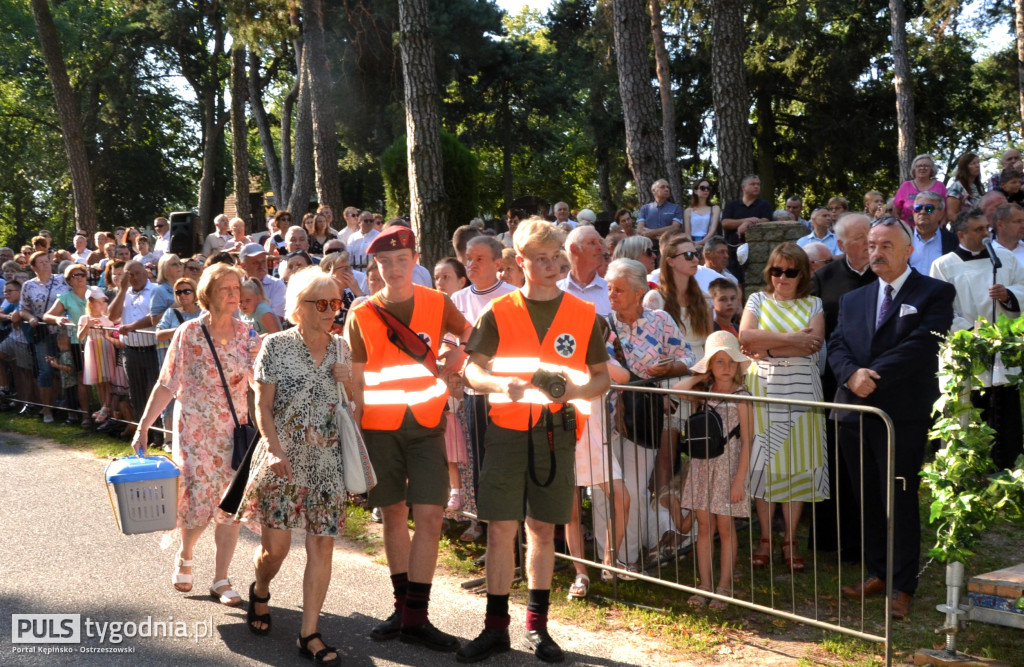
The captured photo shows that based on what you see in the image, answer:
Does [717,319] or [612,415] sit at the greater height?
[717,319]

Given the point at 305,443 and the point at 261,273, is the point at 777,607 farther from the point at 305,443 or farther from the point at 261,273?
the point at 261,273

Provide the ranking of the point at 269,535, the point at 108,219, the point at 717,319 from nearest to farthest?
1. the point at 269,535
2. the point at 717,319
3. the point at 108,219

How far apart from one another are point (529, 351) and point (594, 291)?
213 cm

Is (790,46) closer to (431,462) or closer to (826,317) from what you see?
(826,317)

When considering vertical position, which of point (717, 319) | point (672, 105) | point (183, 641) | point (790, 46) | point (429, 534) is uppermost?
point (790, 46)

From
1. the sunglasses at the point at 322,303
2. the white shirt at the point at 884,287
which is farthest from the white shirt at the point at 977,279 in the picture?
the sunglasses at the point at 322,303

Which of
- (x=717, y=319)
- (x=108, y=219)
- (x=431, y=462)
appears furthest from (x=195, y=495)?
(x=108, y=219)

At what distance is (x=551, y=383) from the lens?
483cm

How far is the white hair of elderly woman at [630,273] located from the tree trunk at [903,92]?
15929 millimetres

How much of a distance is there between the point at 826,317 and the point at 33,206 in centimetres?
5297

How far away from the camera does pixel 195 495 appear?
6012mm

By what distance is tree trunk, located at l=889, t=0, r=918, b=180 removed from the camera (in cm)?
2070

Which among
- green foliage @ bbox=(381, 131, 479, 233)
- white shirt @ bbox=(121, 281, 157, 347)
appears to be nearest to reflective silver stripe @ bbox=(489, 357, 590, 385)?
white shirt @ bbox=(121, 281, 157, 347)

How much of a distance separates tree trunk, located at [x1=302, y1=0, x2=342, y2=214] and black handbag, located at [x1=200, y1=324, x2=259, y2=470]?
17.9m
